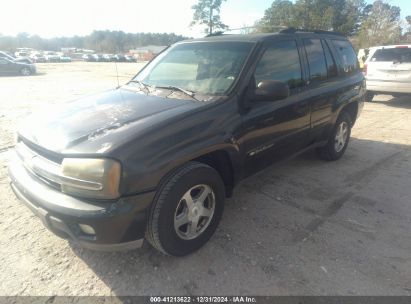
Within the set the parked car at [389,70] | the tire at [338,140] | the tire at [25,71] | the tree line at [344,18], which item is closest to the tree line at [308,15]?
the tree line at [344,18]

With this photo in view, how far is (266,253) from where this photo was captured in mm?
2824

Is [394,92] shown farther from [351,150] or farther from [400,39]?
[400,39]

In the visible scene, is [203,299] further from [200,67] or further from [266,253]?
[200,67]

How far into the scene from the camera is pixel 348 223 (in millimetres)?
3293

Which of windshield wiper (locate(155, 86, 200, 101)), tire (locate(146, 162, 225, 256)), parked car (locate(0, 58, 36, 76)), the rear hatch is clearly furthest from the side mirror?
parked car (locate(0, 58, 36, 76))

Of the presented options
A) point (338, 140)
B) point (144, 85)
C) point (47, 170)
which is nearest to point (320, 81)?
point (338, 140)

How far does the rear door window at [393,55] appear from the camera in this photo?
890 centimetres

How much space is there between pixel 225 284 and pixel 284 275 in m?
0.48

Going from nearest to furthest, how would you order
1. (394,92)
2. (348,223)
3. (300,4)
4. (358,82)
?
(348,223) < (358,82) < (394,92) < (300,4)

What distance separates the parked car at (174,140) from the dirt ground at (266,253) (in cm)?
31

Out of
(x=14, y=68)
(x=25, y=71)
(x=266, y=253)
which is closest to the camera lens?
(x=266, y=253)

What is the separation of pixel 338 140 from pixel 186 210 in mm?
3248

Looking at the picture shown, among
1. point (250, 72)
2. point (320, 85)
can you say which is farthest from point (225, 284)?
point (320, 85)

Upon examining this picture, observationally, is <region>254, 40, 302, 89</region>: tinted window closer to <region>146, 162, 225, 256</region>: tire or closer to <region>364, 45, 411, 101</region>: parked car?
<region>146, 162, 225, 256</region>: tire
